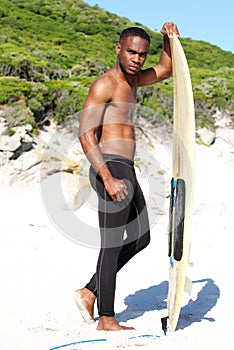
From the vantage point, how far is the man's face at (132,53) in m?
2.69


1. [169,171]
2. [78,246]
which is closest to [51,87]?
[169,171]

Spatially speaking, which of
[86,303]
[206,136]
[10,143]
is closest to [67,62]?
[206,136]

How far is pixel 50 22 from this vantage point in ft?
113

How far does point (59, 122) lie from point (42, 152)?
105 inches

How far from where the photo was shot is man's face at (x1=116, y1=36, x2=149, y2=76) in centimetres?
269

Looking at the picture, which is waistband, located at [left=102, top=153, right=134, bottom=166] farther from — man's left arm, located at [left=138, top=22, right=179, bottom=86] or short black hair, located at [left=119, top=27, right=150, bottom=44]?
short black hair, located at [left=119, top=27, right=150, bottom=44]

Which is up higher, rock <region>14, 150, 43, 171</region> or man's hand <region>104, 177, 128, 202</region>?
rock <region>14, 150, 43, 171</region>

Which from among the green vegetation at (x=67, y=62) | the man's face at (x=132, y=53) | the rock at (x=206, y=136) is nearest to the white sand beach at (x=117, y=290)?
the man's face at (x=132, y=53)

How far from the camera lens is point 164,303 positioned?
11.1 feet

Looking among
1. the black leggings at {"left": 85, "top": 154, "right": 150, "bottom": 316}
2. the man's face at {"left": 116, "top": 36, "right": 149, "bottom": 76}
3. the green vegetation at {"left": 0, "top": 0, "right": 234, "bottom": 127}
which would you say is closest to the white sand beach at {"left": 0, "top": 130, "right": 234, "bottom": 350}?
the black leggings at {"left": 85, "top": 154, "right": 150, "bottom": 316}

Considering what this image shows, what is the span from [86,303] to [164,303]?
727 mm

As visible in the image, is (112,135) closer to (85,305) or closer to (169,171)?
(85,305)

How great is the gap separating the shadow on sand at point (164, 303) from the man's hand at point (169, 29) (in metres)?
1.66

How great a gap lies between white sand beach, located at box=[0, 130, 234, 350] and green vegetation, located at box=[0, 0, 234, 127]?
5.51 metres
